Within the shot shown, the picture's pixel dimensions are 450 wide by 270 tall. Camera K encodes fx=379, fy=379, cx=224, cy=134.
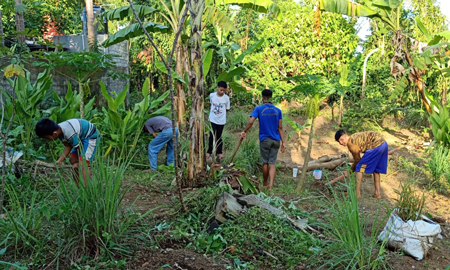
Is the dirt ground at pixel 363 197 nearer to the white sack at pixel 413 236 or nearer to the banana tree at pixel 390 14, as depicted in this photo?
the white sack at pixel 413 236

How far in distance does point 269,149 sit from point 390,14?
5325 millimetres

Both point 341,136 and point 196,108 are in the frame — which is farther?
point 341,136

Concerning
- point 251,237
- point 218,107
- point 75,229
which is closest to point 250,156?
point 218,107

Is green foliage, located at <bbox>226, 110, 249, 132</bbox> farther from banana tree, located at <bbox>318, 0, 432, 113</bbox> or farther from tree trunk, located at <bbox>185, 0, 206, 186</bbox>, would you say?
tree trunk, located at <bbox>185, 0, 206, 186</bbox>

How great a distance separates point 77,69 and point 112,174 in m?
4.48

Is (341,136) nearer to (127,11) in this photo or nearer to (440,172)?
(440,172)

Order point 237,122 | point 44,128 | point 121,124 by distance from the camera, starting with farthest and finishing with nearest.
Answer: point 237,122, point 121,124, point 44,128

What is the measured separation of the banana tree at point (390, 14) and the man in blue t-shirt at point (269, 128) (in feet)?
12.6

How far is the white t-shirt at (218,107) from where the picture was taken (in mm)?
7164

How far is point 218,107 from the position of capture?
7.20 metres

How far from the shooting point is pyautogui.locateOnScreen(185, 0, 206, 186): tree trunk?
4.70 metres

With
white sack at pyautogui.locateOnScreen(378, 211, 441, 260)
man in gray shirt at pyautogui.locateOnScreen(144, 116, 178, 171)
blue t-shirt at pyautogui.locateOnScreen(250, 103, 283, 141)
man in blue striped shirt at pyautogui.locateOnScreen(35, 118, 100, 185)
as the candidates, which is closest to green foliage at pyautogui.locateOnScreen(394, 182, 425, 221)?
white sack at pyautogui.locateOnScreen(378, 211, 441, 260)

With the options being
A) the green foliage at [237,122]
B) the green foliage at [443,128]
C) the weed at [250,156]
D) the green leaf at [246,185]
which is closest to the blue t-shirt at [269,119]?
the weed at [250,156]

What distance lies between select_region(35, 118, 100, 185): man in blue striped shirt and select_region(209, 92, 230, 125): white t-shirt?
2.78 m
